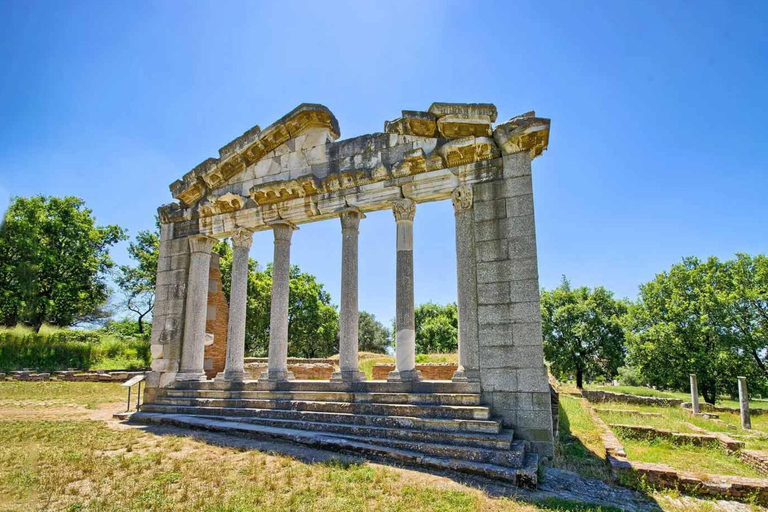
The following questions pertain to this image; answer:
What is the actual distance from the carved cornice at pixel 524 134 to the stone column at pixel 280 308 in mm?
6434

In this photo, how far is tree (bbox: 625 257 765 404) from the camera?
97.3 ft

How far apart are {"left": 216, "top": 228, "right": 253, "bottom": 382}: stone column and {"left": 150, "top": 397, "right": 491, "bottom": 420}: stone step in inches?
36.4

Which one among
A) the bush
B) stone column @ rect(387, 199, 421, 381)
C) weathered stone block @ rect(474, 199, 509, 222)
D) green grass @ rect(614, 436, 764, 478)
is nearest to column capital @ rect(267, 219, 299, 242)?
stone column @ rect(387, 199, 421, 381)

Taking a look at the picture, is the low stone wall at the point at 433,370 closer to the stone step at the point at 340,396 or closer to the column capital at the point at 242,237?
the stone step at the point at 340,396

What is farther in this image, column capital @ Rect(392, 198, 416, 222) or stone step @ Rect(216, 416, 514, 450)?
column capital @ Rect(392, 198, 416, 222)

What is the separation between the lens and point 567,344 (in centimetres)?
4322

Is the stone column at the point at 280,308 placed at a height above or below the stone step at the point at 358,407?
above

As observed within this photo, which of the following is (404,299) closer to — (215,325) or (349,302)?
(349,302)

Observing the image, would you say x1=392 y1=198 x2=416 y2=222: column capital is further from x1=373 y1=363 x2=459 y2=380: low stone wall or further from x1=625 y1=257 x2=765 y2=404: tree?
x1=625 y1=257 x2=765 y2=404: tree

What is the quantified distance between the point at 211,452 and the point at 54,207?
115 feet

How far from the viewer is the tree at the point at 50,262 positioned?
102 ft

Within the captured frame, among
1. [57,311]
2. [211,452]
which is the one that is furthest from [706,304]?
[57,311]

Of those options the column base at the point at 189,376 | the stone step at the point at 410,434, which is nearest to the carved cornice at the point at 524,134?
the stone step at the point at 410,434

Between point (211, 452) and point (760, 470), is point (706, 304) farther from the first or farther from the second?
point (211, 452)
